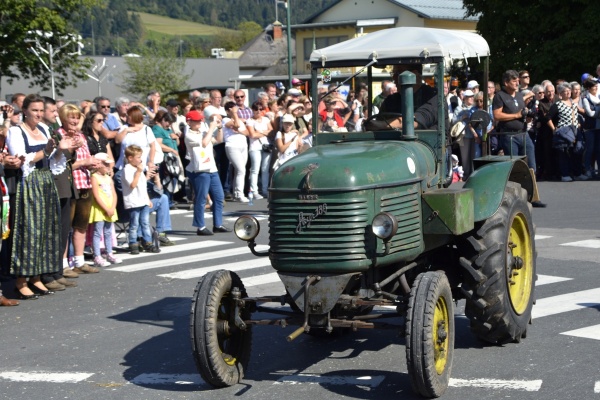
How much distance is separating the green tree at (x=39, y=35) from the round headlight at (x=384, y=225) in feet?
137

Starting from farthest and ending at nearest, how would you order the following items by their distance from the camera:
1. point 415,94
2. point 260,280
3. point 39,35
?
point 39,35 < point 260,280 < point 415,94

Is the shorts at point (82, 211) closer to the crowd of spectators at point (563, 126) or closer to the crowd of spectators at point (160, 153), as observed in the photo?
the crowd of spectators at point (160, 153)

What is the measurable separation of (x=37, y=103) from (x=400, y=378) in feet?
17.7

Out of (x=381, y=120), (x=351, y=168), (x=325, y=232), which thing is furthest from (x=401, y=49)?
(x=325, y=232)

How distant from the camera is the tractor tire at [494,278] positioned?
7.82m

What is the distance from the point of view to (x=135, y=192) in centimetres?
1362

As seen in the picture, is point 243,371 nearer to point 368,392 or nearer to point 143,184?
point 368,392

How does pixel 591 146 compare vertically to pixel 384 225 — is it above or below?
above

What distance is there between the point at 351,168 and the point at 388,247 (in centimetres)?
59

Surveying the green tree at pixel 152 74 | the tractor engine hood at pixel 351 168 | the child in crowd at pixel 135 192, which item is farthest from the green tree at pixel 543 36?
the green tree at pixel 152 74

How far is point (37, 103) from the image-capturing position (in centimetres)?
1088

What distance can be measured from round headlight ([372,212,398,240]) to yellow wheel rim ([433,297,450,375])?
560mm

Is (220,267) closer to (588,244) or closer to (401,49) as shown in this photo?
(588,244)

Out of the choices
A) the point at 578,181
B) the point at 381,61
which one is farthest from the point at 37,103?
the point at 578,181
